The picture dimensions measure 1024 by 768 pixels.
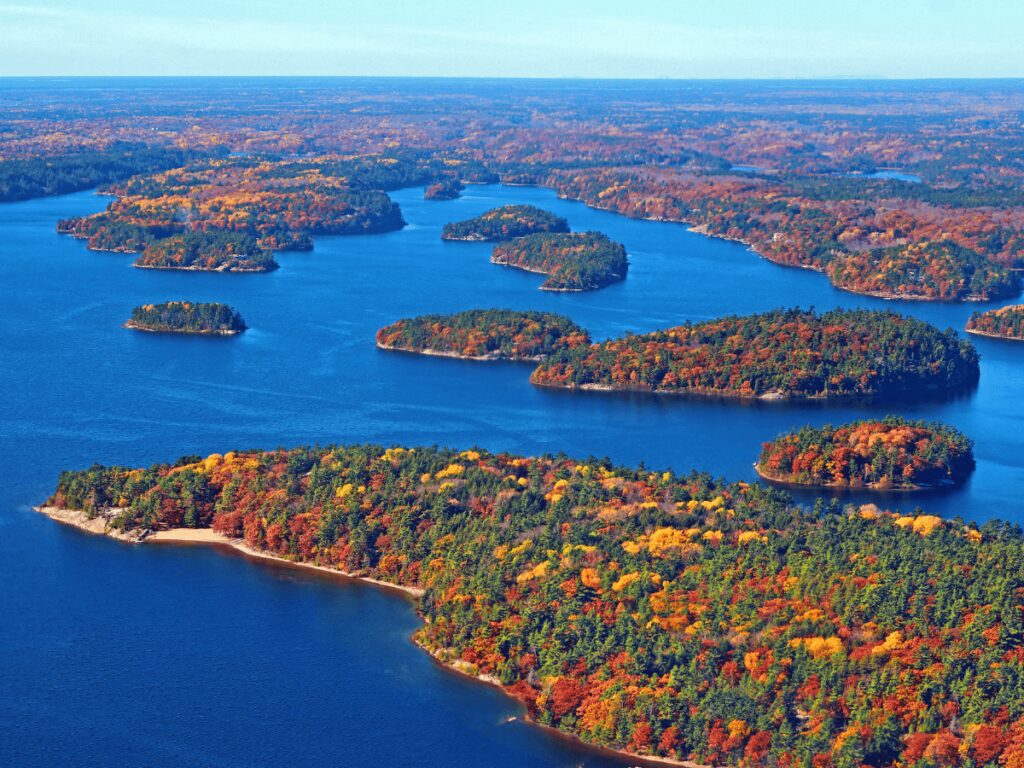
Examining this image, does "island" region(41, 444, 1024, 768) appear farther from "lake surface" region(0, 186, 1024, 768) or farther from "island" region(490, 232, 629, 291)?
"island" region(490, 232, 629, 291)

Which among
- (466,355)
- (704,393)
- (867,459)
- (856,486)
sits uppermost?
(867,459)

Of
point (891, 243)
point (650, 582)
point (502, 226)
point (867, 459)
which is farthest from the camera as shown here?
point (502, 226)

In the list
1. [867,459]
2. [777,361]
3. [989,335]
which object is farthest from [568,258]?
[867,459]

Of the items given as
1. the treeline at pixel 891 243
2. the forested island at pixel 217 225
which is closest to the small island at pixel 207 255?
the forested island at pixel 217 225

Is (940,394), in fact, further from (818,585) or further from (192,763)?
(192,763)

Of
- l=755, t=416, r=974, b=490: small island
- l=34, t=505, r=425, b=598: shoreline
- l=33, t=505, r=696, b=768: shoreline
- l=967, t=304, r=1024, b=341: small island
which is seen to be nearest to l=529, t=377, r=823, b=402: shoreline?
l=755, t=416, r=974, b=490: small island

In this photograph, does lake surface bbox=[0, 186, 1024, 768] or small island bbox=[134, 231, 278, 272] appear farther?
small island bbox=[134, 231, 278, 272]

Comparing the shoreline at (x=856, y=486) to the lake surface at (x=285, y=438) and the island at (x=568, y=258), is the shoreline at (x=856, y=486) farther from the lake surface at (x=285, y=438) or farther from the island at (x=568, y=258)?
the island at (x=568, y=258)

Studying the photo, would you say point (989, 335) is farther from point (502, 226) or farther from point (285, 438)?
point (502, 226)
